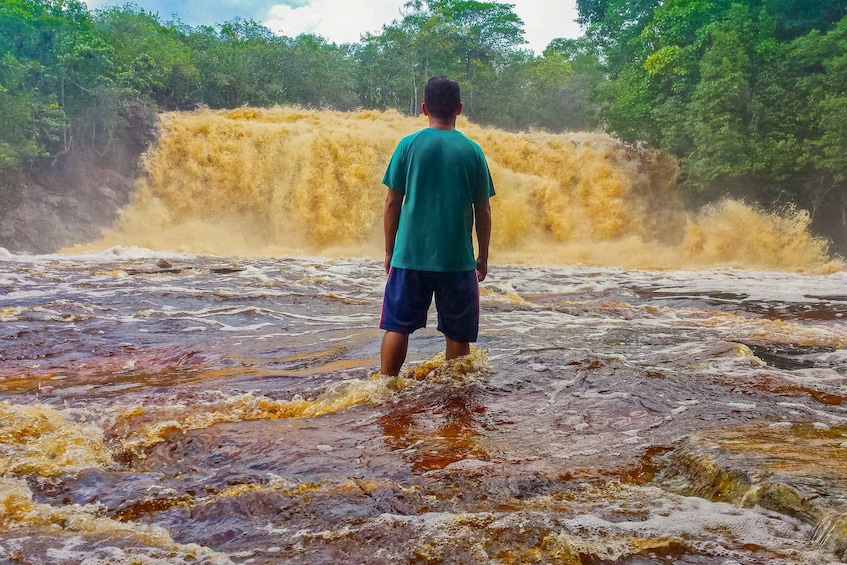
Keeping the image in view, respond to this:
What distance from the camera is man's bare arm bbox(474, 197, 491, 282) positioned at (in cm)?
340

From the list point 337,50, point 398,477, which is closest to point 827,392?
point 398,477

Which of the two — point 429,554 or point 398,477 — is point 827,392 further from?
point 429,554

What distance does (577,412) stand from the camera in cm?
312

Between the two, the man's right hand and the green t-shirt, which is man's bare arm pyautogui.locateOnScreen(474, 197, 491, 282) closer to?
the man's right hand

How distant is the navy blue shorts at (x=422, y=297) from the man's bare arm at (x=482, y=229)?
0.35 feet

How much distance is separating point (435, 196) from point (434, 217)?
0.10 metres

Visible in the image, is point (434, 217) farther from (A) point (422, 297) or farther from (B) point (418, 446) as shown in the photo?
(B) point (418, 446)

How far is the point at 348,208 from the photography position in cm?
1823

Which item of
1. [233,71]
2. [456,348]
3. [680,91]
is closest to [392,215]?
[456,348]

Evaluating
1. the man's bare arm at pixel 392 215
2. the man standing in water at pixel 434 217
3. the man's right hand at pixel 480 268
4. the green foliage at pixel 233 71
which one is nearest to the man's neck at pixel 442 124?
the man standing in water at pixel 434 217

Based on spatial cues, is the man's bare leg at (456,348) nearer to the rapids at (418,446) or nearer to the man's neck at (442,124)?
the rapids at (418,446)

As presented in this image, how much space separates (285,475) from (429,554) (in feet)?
2.52

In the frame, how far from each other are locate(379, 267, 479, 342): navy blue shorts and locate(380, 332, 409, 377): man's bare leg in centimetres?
5

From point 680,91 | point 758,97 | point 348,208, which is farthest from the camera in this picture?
point 680,91
